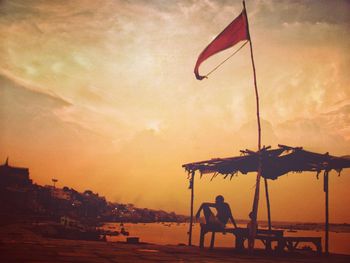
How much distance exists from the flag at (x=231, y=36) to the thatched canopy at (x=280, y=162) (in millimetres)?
3532

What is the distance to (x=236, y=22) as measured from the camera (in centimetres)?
1120

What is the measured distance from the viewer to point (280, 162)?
11883 millimetres

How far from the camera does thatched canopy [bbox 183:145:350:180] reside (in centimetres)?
1123

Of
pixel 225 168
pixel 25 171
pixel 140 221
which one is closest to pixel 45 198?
pixel 25 171

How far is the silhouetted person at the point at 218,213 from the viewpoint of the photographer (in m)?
10.8

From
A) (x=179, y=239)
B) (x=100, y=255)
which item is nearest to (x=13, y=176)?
(x=179, y=239)

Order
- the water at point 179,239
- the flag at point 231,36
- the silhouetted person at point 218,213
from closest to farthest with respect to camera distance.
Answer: the silhouetted person at point 218,213, the flag at point 231,36, the water at point 179,239

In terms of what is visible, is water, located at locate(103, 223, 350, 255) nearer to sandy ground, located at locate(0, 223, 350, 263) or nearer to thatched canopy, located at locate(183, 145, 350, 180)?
thatched canopy, located at locate(183, 145, 350, 180)

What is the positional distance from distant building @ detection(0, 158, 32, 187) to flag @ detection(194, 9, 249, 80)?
52.1 m

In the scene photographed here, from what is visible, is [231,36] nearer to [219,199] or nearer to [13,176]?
[219,199]

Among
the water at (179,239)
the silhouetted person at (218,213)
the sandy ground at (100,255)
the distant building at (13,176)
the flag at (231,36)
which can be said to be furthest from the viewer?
the distant building at (13,176)

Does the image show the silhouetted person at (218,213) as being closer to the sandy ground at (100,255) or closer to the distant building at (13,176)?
the sandy ground at (100,255)

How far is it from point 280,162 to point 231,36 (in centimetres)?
459

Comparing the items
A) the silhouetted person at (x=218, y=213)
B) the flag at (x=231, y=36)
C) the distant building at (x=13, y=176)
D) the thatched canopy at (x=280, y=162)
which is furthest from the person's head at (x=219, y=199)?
the distant building at (x=13, y=176)
